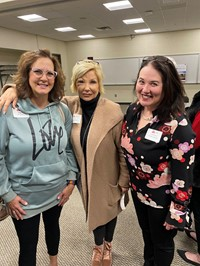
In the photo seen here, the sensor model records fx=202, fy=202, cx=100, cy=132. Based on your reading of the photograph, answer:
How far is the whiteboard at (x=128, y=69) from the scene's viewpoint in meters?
7.77

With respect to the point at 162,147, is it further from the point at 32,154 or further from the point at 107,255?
the point at 107,255

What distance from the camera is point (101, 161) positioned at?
1.34 m

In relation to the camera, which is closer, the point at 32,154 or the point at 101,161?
the point at 32,154

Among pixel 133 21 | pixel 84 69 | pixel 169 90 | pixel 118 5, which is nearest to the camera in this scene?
pixel 169 90

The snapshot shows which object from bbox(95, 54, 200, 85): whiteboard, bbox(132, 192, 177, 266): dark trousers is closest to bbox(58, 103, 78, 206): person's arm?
bbox(132, 192, 177, 266): dark trousers

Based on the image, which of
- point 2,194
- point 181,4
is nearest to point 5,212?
point 2,194

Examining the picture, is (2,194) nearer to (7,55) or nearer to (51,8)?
(51,8)

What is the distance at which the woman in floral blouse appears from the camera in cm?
101

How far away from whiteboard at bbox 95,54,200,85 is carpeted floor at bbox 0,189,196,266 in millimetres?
6596

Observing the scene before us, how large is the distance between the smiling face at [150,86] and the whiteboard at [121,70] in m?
7.85

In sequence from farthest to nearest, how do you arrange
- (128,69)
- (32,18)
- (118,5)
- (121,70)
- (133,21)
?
(121,70)
(128,69)
(133,21)
(32,18)
(118,5)

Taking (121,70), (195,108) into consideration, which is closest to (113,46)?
(121,70)

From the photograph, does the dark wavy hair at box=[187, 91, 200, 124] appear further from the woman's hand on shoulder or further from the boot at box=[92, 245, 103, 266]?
the boot at box=[92, 245, 103, 266]

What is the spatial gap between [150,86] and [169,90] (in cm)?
10
